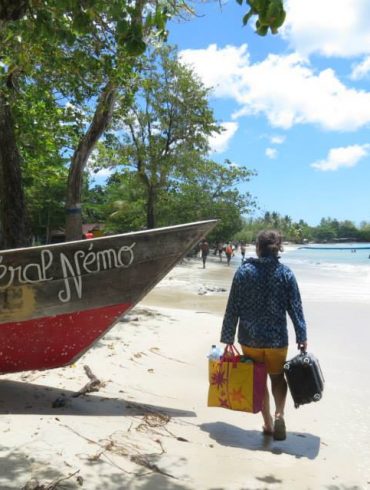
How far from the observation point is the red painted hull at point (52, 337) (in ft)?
14.3

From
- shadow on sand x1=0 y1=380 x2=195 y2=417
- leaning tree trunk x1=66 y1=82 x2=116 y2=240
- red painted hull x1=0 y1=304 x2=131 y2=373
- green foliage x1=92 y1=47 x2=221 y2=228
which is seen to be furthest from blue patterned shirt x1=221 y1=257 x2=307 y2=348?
green foliage x1=92 y1=47 x2=221 y2=228

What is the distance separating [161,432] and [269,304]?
120 cm

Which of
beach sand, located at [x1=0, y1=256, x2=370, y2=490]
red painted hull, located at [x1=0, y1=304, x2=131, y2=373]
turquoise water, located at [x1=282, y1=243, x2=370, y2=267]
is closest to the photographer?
beach sand, located at [x1=0, y1=256, x2=370, y2=490]

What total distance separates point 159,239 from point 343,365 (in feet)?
11.4

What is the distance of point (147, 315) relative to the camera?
31.4 feet

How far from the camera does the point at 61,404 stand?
13.6 ft

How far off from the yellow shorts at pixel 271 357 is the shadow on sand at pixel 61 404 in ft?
3.04

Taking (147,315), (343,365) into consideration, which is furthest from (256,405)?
(147,315)

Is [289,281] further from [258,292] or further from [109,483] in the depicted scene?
[109,483]

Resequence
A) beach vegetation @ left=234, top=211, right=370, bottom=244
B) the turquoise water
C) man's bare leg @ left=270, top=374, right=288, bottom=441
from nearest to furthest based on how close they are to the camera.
Answer: 1. man's bare leg @ left=270, top=374, right=288, bottom=441
2. the turquoise water
3. beach vegetation @ left=234, top=211, right=370, bottom=244

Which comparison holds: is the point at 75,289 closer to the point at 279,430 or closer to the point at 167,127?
the point at 279,430

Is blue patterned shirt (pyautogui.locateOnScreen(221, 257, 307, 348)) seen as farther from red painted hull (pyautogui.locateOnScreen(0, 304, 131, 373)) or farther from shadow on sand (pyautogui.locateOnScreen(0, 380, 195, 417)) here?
red painted hull (pyautogui.locateOnScreen(0, 304, 131, 373))

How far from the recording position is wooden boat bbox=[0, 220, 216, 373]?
13.8ft

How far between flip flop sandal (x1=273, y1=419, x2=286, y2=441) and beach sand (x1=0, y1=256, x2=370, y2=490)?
47mm
